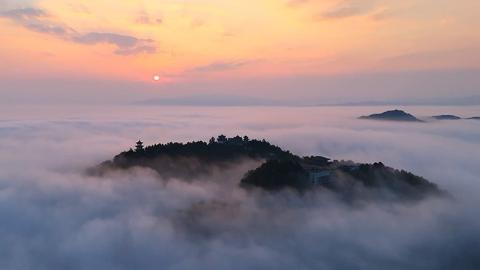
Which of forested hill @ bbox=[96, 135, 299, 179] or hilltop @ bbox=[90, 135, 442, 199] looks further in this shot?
forested hill @ bbox=[96, 135, 299, 179]

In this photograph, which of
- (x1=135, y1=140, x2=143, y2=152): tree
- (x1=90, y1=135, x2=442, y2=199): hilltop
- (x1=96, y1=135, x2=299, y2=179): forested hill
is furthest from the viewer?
(x1=135, y1=140, x2=143, y2=152): tree

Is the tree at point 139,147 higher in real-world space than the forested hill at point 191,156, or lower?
higher

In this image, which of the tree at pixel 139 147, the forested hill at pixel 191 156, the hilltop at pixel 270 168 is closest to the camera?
the hilltop at pixel 270 168

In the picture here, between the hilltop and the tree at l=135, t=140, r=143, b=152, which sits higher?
the tree at l=135, t=140, r=143, b=152

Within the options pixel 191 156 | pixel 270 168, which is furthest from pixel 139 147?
pixel 270 168

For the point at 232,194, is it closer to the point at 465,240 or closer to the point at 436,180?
the point at 465,240

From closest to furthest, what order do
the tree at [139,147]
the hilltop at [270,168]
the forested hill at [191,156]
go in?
the hilltop at [270,168], the forested hill at [191,156], the tree at [139,147]

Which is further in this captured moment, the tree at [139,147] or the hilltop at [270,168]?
the tree at [139,147]

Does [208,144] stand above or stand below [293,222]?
above

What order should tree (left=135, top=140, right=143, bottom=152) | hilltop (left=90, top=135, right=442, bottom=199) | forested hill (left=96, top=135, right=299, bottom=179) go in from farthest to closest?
tree (left=135, top=140, right=143, bottom=152)
forested hill (left=96, top=135, right=299, bottom=179)
hilltop (left=90, top=135, right=442, bottom=199)

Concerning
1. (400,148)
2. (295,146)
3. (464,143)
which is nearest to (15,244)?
(295,146)

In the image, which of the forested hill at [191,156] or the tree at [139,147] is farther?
the tree at [139,147]
